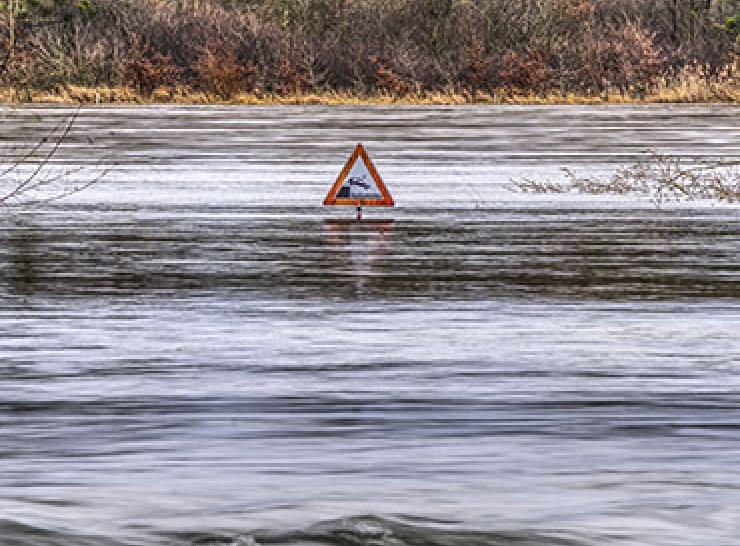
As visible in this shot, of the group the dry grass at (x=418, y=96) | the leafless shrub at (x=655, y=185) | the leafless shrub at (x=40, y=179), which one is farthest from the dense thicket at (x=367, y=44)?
the leafless shrub at (x=655, y=185)

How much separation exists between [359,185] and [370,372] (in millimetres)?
11656

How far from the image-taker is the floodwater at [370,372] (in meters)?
7.71

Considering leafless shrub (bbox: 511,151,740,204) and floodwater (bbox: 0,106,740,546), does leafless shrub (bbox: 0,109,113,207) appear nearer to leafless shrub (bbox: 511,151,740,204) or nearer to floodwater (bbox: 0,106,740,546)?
floodwater (bbox: 0,106,740,546)

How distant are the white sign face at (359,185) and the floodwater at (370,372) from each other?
330mm

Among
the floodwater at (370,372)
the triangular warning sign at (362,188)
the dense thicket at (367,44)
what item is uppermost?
the dense thicket at (367,44)

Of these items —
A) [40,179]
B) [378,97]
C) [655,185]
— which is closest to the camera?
[655,185]

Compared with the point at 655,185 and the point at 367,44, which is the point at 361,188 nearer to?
the point at 655,185

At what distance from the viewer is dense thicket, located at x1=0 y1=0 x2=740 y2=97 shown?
66.3m

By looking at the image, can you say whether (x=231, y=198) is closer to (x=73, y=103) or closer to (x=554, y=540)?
(x=554, y=540)

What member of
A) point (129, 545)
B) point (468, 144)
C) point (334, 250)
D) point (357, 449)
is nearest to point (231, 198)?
point (334, 250)

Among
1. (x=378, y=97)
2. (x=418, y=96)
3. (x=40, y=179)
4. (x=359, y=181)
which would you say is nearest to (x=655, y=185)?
(x=359, y=181)

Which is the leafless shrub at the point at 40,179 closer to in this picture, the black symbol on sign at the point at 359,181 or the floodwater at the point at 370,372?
the floodwater at the point at 370,372

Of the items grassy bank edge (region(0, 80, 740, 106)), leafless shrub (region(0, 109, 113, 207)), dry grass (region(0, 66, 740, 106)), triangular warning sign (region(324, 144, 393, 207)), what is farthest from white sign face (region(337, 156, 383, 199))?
dry grass (region(0, 66, 740, 106))

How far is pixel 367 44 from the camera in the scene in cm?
7056
